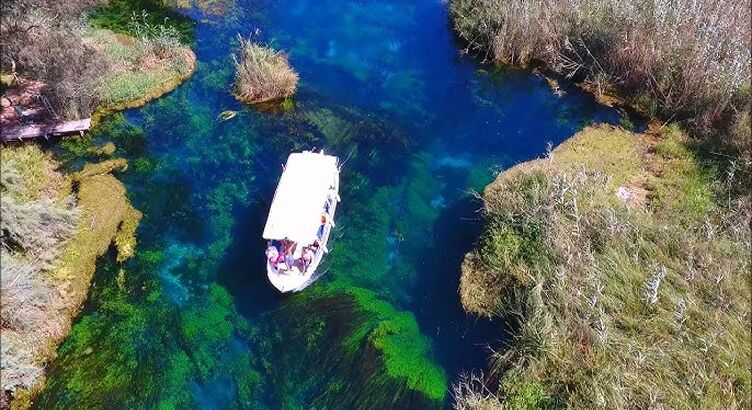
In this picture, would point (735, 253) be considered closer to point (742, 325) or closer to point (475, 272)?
point (742, 325)

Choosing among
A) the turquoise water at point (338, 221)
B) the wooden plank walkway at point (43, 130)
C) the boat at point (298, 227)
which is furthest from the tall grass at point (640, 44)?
the wooden plank walkway at point (43, 130)

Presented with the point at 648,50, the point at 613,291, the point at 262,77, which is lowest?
the point at 262,77

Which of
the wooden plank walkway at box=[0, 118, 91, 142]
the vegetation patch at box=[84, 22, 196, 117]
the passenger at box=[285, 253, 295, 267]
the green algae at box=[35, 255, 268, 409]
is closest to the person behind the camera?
the green algae at box=[35, 255, 268, 409]

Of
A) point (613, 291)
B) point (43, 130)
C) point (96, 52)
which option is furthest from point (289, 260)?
point (96, 52)

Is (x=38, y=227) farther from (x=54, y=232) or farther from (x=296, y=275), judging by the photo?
(x=296, y=275)

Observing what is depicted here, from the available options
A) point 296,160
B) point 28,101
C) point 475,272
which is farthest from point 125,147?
point 475,272

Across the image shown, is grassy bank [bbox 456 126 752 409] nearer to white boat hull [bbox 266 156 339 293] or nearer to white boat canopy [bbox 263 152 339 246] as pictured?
white boat hull [bbox 266 156 339 293]

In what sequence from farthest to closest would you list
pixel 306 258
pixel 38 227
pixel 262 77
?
pixel 262 77, pixel 306 258, pixel 38 227

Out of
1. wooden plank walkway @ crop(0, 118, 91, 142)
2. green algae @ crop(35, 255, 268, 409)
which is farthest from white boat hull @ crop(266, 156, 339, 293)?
wooden plank walkway @ crop(0, 118, 91, 142)
